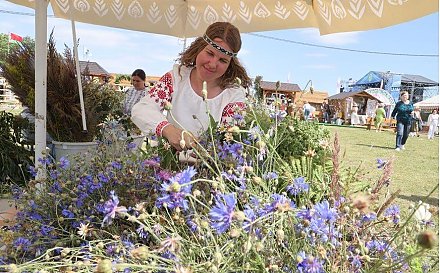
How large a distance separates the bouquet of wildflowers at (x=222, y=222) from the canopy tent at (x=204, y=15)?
1111 mm

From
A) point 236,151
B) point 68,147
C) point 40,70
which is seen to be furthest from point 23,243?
point 68,147

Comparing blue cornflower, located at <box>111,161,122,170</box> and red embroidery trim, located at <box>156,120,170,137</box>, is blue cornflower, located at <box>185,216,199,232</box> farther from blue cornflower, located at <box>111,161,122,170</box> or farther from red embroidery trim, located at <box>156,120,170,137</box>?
red embroidery trim, located at <box>156,120,170,137</box>

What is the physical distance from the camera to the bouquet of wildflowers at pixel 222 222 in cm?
58

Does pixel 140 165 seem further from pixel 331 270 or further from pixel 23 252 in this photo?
pixel 331 270

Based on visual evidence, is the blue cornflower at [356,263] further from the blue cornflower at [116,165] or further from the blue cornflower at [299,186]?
the blue cornflower at [116,165]

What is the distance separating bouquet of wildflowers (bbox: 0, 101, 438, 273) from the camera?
Answer: 0.58 m

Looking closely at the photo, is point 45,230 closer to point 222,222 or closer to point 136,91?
point 222,222

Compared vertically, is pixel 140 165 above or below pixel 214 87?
below

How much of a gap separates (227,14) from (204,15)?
0.37 m

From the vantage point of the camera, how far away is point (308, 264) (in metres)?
0.57

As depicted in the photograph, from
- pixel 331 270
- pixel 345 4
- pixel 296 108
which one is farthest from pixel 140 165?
pixel 345 4

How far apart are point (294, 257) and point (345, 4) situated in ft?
5.69

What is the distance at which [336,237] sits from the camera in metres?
0.64

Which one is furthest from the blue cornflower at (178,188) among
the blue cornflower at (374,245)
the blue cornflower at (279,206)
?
the blue cornflower at (374,245)
